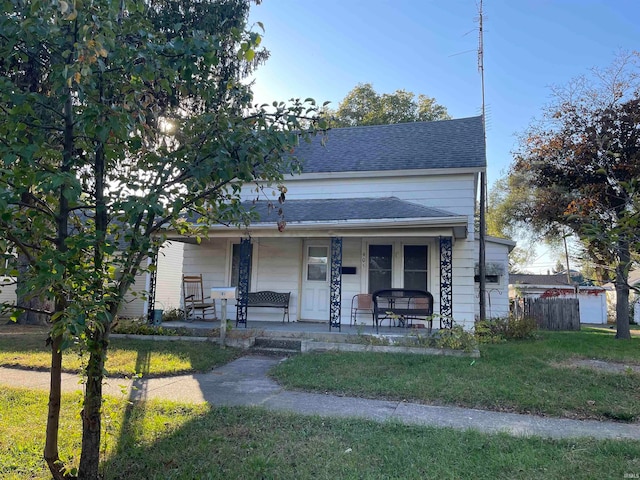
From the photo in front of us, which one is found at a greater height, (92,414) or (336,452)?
(92,414)

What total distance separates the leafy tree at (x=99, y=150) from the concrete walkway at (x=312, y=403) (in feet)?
6.78

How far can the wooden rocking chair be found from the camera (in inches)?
447

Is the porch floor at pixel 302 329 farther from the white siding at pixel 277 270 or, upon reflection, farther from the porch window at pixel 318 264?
the porch window at pixel 318 264

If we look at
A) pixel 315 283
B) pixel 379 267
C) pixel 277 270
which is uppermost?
pixel 379 267

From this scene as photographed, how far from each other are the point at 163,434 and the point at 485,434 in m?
3.12

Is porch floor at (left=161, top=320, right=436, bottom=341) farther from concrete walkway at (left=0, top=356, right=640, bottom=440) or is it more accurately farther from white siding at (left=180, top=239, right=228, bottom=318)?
concrete walkway at (left=0, top=356, right=640, bottom=440)

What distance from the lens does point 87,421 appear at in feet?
9.28

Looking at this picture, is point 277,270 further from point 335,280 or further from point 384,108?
point 384,108

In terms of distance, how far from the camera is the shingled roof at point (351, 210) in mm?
9594

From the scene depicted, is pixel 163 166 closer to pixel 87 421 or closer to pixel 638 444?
pixel 87 421

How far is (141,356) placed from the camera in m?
7.43

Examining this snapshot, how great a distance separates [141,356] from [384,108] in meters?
24.3

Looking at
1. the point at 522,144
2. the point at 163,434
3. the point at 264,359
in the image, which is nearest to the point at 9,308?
the point at 163,434

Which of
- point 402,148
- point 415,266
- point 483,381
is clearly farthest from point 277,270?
point 483,381
